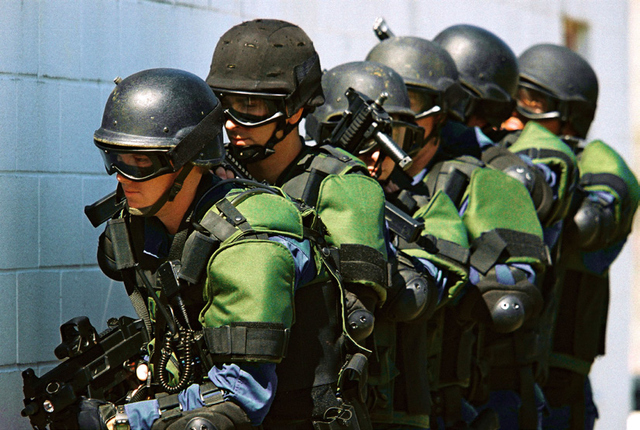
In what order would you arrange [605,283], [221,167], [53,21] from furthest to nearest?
[605,283] → [53,21] → [221,167]

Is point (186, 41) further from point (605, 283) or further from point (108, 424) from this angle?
point (605, 283)

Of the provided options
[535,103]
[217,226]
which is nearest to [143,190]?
[217,226]

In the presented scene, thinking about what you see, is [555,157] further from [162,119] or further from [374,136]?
[162,119]

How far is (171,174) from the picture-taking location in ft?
9.45

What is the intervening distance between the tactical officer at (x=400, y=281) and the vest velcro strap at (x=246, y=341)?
1114mm

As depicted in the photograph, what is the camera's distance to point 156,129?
2.81 metres

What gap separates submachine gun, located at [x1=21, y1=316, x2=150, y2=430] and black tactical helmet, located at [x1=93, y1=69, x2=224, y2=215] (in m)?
0.39

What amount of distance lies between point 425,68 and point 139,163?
2200 mm

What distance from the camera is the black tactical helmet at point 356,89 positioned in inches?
163

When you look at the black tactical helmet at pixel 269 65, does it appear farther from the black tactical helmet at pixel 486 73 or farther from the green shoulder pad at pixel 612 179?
the green shoulder pad at pixel 612 179

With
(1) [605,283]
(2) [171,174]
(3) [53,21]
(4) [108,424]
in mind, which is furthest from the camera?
(1) [605,283]

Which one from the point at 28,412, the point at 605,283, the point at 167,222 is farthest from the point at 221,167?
the point at 605,283

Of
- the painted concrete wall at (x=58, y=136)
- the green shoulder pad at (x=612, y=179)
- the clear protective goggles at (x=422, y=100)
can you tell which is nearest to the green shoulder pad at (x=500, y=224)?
the clear protective goggles at (x=422, y=100)

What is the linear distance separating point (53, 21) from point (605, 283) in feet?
11.3
